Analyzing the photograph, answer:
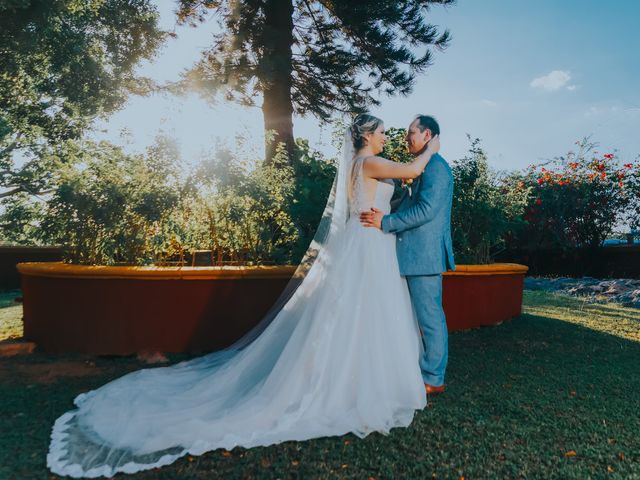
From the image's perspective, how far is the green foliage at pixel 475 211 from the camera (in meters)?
6.00

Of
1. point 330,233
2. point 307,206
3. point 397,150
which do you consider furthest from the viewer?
point 397,150

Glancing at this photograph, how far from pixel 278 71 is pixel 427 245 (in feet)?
19.3

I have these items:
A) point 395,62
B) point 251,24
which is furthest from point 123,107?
point 395,62

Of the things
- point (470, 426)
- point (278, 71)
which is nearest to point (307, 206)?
point (470, 426)

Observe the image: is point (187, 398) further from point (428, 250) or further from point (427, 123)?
point (427, 123)

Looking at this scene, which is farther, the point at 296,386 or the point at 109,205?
the point at 109,205

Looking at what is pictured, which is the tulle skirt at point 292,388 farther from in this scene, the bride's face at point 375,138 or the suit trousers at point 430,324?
the bride's face at point 375,138

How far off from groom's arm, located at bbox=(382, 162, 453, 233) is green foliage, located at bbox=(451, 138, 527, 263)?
9.02 feet

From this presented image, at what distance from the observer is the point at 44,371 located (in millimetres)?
4070

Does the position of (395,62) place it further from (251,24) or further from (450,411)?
(450,411)

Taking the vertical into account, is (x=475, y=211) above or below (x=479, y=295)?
above

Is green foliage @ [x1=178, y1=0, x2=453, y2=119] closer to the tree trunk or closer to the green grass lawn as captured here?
the tree trunk

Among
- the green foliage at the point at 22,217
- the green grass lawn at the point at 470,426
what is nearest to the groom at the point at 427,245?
the green grass lawn at the point at 470,426

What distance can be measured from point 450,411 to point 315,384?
0.90 m
